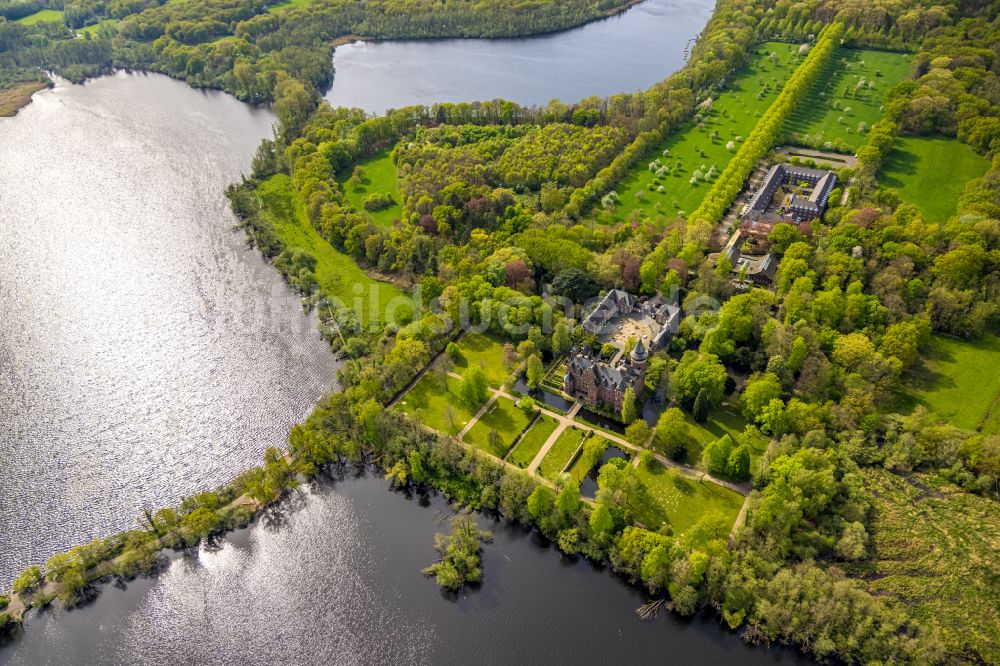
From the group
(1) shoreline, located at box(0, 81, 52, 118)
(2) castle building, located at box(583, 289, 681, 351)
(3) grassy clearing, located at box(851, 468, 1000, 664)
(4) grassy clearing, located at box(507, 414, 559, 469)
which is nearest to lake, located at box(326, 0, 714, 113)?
(1) shoreline, located at box(0, 81, 52, 118)

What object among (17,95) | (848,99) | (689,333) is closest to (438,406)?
(689,333)

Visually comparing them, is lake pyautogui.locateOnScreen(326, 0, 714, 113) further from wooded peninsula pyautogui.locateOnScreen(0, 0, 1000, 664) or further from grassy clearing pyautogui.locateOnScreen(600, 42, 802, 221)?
grassy clearing pyautogui.locateOnScreen(600, 42, 802, 221)

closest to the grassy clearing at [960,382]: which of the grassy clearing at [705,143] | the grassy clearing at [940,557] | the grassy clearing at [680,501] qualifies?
the grassy clearing at [940,557]

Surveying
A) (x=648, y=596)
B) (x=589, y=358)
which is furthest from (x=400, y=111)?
(x=648, y=596)

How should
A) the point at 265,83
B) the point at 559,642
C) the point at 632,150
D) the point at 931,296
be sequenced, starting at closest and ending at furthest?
the point at 559,642
the point at 931,296
the point at 632,150
the point at 265,83

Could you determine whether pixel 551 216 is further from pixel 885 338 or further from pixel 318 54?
pixel 318 54

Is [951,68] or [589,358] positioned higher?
[951,68]

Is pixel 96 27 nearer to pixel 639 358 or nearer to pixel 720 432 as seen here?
pixel 639 358
